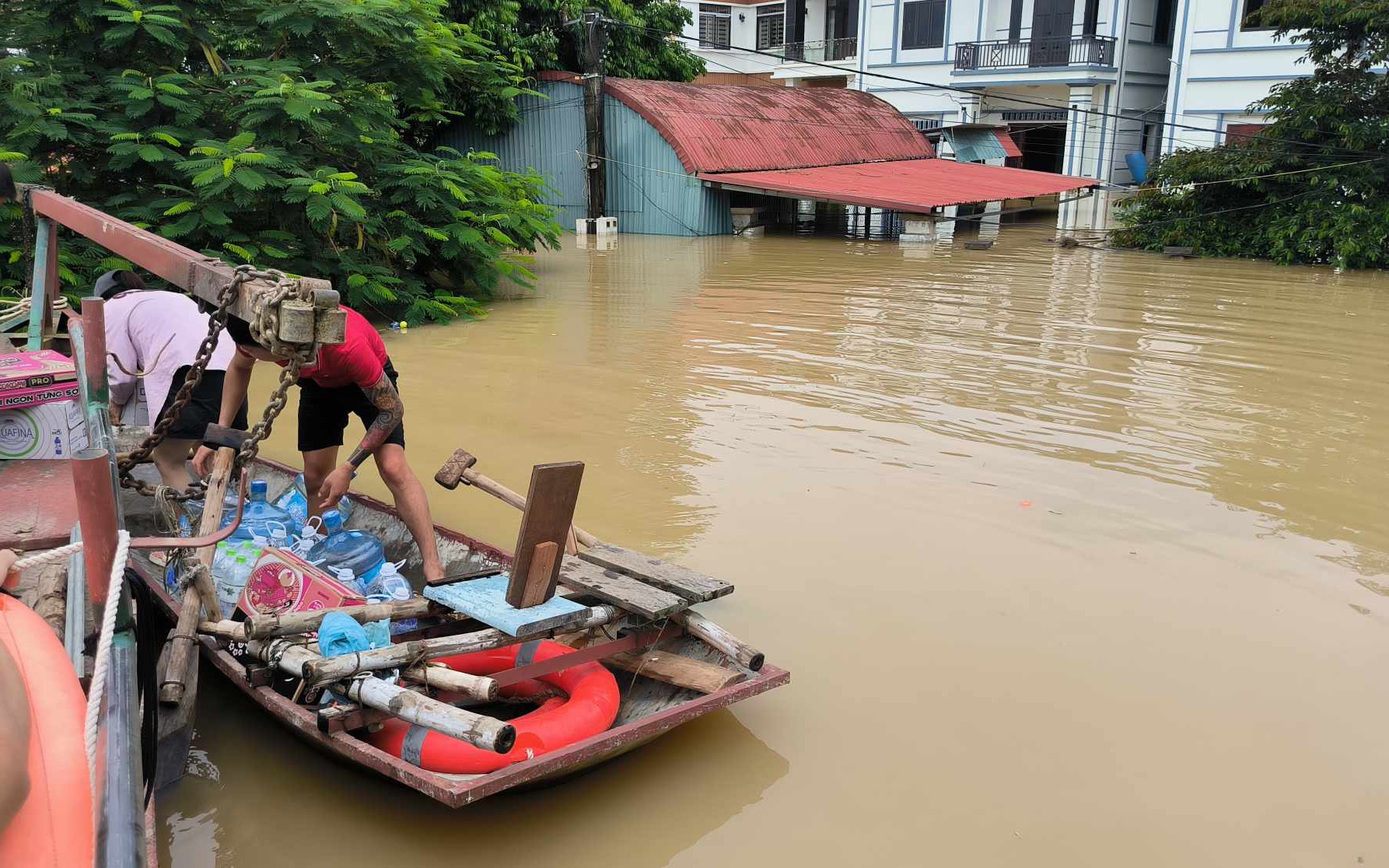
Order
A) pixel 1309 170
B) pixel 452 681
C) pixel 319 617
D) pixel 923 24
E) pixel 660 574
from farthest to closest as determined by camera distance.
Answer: pixel 923 24, pixel 1309 170, pixel 660 574, pixel 319 617, pixel 452 681

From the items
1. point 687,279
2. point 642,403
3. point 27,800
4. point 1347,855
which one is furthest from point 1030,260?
point 27,800

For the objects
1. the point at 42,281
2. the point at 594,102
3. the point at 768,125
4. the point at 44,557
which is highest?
the point at 594,102

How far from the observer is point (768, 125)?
23.8 meters

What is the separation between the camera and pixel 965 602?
5719mm

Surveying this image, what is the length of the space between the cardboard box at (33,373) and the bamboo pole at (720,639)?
2.99m

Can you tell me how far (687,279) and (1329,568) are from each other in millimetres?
11740

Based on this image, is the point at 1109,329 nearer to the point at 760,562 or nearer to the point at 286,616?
the point at 760,562

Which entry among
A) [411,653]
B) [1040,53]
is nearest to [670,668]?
[411,653]

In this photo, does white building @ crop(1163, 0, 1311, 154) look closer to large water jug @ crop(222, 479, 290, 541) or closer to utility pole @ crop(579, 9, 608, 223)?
utility pole @ crop(579, 9, 608, 223)

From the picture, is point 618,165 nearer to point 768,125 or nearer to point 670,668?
point 768,125

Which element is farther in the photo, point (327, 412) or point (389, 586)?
point (327, 412)

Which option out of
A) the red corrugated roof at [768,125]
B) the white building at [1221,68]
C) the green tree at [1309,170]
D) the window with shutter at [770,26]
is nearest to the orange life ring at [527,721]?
the red corrugated roof at [768,125]

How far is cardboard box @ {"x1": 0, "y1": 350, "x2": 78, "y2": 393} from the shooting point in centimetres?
510

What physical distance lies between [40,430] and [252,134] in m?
6.28
